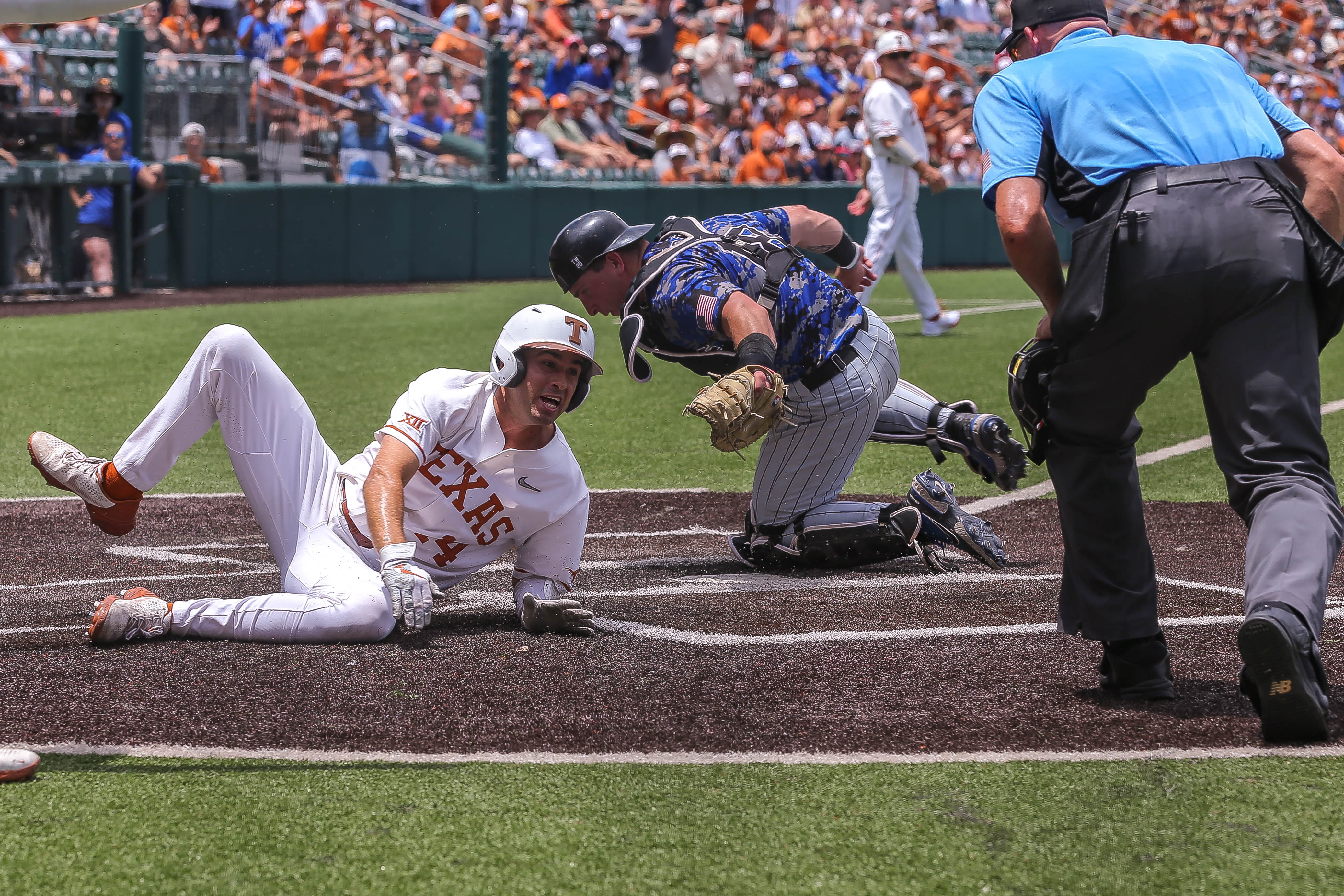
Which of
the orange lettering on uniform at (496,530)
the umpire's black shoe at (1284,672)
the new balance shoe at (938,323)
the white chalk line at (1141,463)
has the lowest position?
the new balance shoe at (938,323)

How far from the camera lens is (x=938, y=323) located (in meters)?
13.3

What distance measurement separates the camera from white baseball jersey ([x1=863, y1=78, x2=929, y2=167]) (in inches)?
492

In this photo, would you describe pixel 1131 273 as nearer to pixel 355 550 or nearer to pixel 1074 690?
pixel 1074 690

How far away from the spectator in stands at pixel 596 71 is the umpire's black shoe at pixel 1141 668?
1731cm

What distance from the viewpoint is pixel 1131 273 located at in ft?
10.8

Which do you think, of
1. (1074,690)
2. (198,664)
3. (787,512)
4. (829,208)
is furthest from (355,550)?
(829,208)

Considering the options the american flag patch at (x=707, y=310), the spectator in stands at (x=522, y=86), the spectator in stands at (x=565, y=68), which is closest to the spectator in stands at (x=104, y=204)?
the spectator in stands at (x=522, y=86)

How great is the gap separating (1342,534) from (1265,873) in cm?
106

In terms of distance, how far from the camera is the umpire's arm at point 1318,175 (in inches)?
137

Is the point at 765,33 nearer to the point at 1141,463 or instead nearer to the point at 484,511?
the point at 1141,463

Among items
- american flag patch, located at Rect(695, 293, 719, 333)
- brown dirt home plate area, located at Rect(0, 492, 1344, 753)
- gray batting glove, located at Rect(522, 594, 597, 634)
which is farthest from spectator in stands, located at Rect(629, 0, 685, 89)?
gray batting glove, located at Rect(522, 594, 597, 634)

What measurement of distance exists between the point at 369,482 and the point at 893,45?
926 cm

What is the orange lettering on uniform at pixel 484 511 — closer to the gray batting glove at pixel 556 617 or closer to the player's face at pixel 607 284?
the gray batting glove at pixel 556 617

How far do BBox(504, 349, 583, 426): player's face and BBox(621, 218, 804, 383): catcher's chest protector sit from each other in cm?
47
